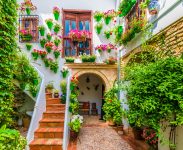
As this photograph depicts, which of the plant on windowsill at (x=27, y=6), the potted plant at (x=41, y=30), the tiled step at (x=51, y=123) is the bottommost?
the tiled step at (x=51, y=123)

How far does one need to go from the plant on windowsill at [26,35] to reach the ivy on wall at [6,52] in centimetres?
479

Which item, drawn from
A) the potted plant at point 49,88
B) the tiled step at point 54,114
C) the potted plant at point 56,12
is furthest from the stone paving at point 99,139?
the potted plant at point 56,12

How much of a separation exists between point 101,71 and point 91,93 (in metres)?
2.04

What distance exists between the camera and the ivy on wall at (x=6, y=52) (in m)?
3.00

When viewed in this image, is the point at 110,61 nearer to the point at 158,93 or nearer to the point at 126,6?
the point at 126,6

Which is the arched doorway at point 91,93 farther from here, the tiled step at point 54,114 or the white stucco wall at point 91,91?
the tiled step at point 54,114

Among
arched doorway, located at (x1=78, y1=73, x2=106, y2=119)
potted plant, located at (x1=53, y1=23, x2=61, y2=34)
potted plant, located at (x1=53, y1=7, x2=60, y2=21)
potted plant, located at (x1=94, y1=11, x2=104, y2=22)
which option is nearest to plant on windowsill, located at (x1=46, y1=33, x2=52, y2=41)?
potted plant, located at (x1=53, y1=23, x2=61, y2=34)

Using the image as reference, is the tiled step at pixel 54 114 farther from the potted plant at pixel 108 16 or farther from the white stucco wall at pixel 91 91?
the potted plant at pixel 108 16

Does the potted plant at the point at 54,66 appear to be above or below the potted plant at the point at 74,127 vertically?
above

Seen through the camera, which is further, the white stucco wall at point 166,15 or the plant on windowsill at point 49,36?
the plant on windowsill at point 49,36

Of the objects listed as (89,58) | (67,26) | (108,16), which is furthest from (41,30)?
(108,16)

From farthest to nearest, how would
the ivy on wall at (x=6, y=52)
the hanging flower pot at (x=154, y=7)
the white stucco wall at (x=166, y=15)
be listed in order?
the hanging flower pot at (x=154, y=7)
the white stucco wall at (x=166, y=15)
the ivy on wall at (x=6, y=52)

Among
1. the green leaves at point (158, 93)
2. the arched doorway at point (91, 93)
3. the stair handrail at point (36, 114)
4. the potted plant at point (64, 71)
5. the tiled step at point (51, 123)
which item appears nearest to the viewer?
the green leaves at point (158, 93)

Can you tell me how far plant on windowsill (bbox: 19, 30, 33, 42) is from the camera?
7.88 m
